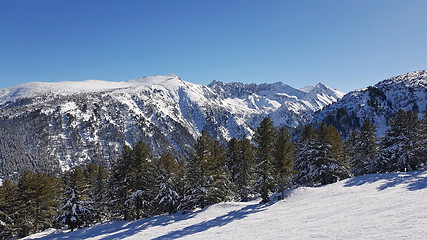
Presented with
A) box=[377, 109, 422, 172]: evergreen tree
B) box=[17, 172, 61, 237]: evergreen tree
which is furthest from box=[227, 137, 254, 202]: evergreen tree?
box=[17, 172, 61, 237]: evergreen tree

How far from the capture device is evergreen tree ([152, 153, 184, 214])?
3300cm

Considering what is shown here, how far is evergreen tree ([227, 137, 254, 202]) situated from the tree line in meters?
0.17

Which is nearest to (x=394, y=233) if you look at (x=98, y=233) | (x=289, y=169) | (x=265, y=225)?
(x=265, y=225)

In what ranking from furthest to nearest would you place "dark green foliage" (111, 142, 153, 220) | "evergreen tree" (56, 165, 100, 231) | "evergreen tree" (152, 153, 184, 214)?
"evergreen tree" (56, 165, 100, 231) → "dark green foliage" (111, 142, 153, 220) → "evergreen tree" (152, 153, 184, 214)

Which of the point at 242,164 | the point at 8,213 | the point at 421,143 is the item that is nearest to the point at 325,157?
the point at 242,164

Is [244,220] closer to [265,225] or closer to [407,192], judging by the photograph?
[265,225]

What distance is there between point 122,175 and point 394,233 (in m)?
32.5

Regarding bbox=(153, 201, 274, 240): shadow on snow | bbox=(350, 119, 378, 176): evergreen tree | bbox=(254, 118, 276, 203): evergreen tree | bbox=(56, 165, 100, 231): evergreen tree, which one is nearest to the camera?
bbox=(153, 201, 274, 240): shadow on snow

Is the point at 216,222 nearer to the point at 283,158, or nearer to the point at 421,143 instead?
the point at 283,158

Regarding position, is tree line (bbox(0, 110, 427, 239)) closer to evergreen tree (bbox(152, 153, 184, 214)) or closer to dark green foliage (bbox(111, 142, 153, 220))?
dark green foliage (bbox(111, 142, 153, 220))

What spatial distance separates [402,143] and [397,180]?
12983mm

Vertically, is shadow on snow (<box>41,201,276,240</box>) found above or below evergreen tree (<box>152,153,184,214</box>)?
below

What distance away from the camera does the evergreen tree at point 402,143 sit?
126 ft

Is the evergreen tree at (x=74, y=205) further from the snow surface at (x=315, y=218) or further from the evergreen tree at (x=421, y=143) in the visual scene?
the evergreen tree at (x=421, y=143)
